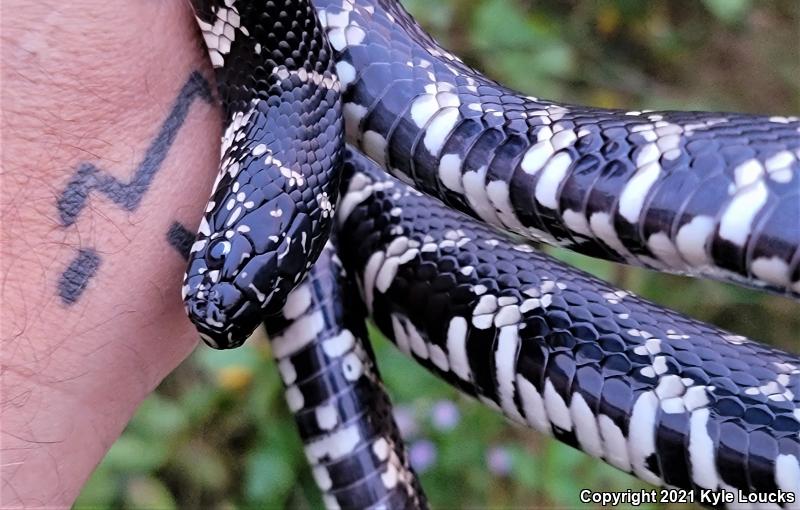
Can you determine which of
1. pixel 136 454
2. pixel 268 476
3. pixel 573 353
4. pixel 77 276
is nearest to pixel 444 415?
pixel 268 476

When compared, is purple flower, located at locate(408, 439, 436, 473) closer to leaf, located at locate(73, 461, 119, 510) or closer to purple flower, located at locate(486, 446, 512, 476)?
purple flower, located at locate(486, 446, 512, 476)

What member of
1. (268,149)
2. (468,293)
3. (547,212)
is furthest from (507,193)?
(268,149)

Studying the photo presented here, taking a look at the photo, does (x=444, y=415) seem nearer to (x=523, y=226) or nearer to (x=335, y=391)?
(x=335, y=391)

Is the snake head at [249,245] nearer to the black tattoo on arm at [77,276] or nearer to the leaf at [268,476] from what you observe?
the black tattoo on arm at [77,276]

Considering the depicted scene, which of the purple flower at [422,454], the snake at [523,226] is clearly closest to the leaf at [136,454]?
the purple flower at [422,454]

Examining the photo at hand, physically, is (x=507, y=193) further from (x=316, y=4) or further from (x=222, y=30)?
(x=222, y=30)
